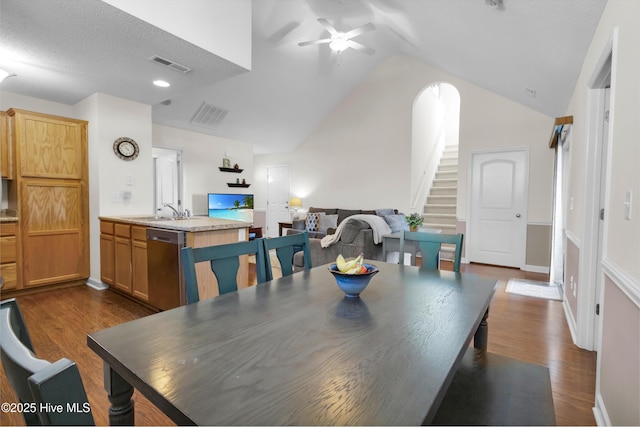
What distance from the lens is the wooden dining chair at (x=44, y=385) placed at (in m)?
0.36

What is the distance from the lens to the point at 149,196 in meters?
4.20

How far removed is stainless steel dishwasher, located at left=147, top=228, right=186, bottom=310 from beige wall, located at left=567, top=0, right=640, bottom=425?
108 inches

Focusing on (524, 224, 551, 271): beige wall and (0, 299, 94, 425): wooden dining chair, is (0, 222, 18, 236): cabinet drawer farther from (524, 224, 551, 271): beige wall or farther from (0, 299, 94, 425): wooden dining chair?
(524, 224, 551, 271): beige wall

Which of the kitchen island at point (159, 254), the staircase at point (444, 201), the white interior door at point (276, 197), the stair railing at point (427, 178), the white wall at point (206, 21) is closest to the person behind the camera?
the white wall at point (206, 21)

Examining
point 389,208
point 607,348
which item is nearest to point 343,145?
point 389,208

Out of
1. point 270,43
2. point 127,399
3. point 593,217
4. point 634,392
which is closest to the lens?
point 127,399

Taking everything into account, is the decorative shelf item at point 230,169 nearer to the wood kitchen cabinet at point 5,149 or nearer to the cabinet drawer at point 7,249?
the wood kitchen cabinet at point 5,149

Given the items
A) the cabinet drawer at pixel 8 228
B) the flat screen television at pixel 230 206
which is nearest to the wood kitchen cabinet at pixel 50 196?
the cabinet drawer at pixel 8 228

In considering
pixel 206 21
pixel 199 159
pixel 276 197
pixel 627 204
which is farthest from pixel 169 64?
pixel 276 197

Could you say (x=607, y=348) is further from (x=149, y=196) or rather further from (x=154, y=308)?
(x=149, y=196)

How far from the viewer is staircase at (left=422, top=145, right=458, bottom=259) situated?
621 centimetres

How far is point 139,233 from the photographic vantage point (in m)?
3.12

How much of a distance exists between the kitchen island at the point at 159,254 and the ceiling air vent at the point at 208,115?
2.87 meters

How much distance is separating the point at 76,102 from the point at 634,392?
18.3 feet
